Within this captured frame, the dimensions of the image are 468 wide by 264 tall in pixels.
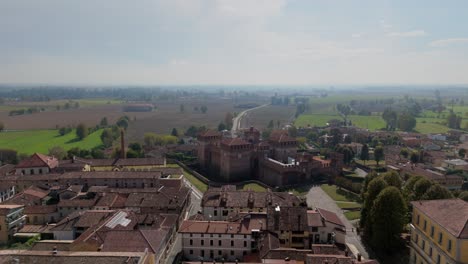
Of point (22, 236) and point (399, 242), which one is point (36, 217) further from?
point (399, 242)

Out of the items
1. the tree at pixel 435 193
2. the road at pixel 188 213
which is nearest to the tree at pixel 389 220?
the tree at pixel 435 193

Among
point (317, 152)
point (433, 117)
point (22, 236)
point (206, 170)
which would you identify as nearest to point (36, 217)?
point (22, 236)

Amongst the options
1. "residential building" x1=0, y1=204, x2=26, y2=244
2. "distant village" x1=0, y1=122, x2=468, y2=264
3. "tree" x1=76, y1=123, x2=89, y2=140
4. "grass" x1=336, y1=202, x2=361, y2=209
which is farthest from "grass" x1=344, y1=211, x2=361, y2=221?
"tree" x1=76, y1=123, x2=89, y2=140

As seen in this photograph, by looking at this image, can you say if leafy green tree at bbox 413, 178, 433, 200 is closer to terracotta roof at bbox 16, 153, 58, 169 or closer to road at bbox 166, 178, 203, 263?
road at bbox 166, 178, 203, 263

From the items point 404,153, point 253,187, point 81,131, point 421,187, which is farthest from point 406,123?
point 81,131

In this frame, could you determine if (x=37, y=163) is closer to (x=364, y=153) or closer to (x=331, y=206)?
(x=331, y=206)
